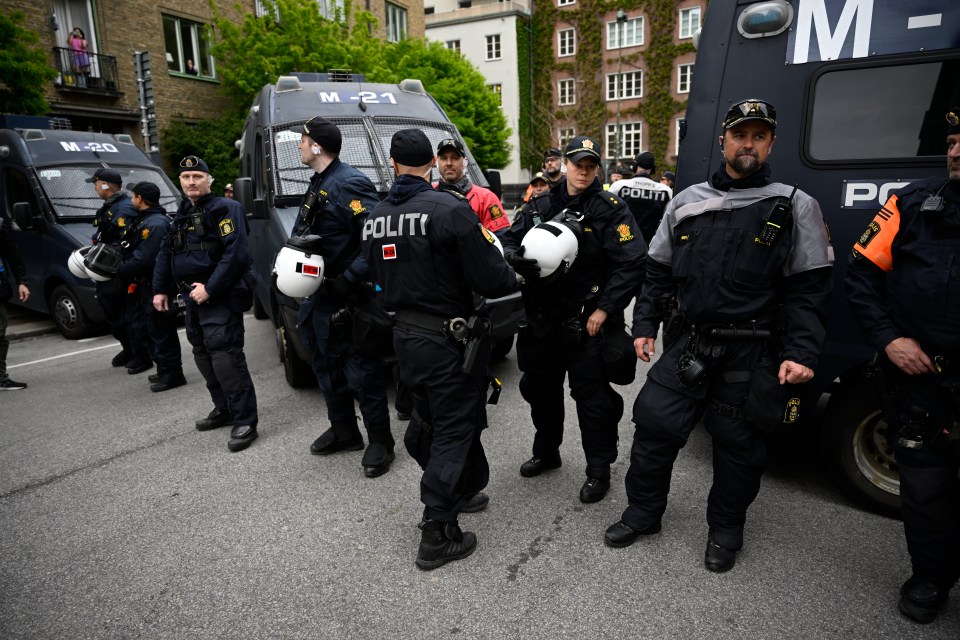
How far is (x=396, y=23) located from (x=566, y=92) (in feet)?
59.3

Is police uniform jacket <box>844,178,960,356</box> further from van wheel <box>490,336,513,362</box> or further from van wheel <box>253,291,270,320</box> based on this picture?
van wheel <box>253,291,270,320</box>

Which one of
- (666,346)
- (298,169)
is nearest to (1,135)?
(298,169)

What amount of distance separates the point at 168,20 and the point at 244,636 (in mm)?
20346

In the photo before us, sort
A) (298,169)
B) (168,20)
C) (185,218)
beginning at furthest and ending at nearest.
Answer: (168,20) < (298,169) < (185,218)

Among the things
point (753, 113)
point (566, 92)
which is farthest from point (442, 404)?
point (566, 92)

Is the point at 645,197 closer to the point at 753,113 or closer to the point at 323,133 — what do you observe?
the point at 323,133

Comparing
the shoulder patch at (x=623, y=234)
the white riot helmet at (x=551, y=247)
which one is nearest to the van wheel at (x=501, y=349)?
the shoulder patch at (x=623, y=234)

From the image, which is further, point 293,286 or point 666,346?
point 293,286

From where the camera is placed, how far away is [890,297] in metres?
2.57

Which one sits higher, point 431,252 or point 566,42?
point 566,42

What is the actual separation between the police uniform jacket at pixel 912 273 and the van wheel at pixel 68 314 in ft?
28.3

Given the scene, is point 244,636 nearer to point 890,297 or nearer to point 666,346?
point 666,346

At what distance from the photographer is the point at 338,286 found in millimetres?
3742

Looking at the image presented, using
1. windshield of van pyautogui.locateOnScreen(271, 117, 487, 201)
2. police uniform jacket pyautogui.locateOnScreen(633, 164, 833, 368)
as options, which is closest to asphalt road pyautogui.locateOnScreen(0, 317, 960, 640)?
police uniform jacket pyautogui.locateOnScreen(633, 164, 833, 368)
